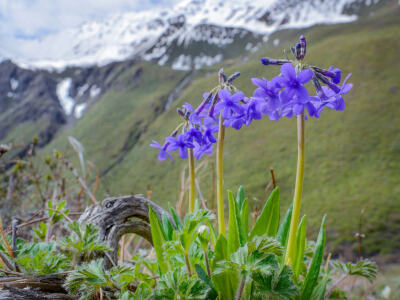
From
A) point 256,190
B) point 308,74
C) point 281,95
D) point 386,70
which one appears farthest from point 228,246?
point 386,70

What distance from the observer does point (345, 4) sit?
502 ft

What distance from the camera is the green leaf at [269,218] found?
164cm

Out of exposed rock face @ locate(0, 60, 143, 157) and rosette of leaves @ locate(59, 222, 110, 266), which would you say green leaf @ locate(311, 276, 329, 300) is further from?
exposed rock face @ locate(0, 60, 143, 157)

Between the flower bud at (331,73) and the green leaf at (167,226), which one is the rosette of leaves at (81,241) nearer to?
the green leaf at (167,226)

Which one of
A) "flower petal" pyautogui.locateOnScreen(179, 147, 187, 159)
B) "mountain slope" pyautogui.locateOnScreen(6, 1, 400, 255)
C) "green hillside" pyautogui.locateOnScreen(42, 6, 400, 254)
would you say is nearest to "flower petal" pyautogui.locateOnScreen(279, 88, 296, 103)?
"flower petal" pyautogui.locateOnScreen(179, 147, 187, 159)

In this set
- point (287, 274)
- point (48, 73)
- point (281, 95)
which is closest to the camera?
point (287, 274)

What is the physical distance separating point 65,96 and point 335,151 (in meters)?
148

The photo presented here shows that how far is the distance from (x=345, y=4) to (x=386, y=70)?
114m

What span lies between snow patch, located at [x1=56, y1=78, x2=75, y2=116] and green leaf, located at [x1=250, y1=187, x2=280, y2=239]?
153m

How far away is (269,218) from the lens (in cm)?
168

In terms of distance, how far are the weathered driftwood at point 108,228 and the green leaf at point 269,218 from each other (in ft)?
2.13

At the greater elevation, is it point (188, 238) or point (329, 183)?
point (188, 238)

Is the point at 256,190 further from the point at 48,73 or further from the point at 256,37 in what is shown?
the point at 48,73

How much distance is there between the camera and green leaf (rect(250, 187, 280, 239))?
1638mm
